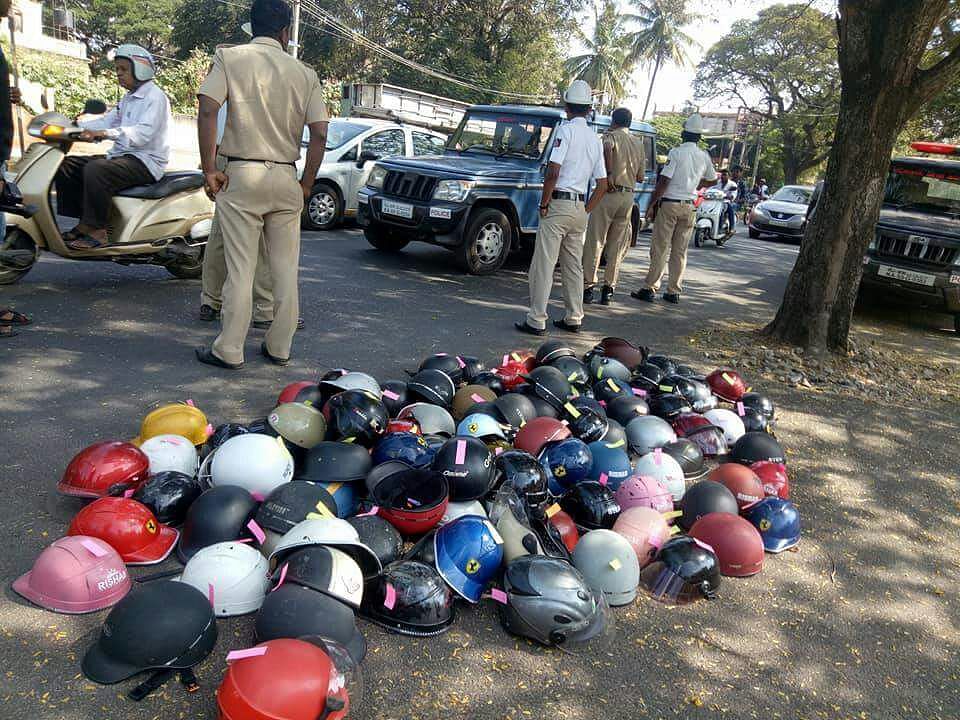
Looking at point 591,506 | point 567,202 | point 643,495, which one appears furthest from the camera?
point 567,202

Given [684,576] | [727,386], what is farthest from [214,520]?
[727,386]

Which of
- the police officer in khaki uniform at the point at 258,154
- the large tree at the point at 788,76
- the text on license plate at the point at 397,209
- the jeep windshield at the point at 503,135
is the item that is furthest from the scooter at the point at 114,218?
the large tree at the point at 788,76

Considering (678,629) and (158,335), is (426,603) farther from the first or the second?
(158,335)

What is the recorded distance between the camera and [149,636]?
258 cm

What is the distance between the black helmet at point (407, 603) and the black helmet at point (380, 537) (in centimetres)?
17

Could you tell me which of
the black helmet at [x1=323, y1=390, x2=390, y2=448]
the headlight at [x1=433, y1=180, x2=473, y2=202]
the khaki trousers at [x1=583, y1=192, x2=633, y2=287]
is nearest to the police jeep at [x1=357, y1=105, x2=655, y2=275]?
the headlight at [x1=433, y1=180, x2=473, y2=202]

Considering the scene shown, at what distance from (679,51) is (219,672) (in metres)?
57.1

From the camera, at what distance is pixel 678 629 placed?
131 inches

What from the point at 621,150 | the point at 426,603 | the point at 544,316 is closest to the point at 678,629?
the point at 426,603

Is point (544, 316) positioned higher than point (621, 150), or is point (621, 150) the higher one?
point (621, 150)

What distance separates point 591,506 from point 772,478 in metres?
1.39

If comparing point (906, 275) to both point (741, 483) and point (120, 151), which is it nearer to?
point (741, 483)

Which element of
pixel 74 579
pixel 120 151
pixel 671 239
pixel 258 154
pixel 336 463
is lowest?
pixel 74 579

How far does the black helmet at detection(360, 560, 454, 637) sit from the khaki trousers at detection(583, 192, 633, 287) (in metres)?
7.02
